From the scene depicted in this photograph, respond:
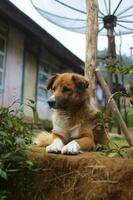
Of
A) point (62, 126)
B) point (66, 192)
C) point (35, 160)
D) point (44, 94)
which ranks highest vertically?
point (44, 94)

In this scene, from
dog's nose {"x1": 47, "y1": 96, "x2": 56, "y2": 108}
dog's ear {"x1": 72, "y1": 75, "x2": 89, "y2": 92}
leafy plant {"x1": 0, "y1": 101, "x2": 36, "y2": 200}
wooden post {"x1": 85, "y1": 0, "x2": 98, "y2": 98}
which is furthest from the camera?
wooden post {"x1": 85, "y1": 0, "x2": 98, "y2": 98}

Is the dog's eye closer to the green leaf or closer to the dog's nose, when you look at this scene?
the dog's nose

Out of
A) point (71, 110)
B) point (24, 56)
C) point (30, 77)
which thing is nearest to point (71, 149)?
point (71, 110)

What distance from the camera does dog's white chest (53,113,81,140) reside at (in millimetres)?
5828

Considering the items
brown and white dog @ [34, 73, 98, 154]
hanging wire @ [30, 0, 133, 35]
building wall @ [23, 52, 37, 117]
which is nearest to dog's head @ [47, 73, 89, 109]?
brown and white dog @ [34, 73, 98, 154]

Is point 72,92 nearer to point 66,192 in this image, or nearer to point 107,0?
point 66,192

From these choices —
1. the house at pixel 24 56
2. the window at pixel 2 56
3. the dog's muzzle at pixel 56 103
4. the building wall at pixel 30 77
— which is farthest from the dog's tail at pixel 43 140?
the building wall at pixel 30 77

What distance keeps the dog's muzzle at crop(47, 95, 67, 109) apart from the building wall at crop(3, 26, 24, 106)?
8.63 metres

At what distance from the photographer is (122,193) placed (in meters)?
4.55

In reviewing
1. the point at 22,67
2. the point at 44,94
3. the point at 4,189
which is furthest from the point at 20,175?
the point at 44,94

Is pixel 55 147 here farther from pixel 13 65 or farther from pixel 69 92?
pixel 13 65

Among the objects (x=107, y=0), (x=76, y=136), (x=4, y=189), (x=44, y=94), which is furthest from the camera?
(x=44, y=94)

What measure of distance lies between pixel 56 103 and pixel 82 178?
1.23m

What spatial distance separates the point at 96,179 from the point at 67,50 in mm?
14786
